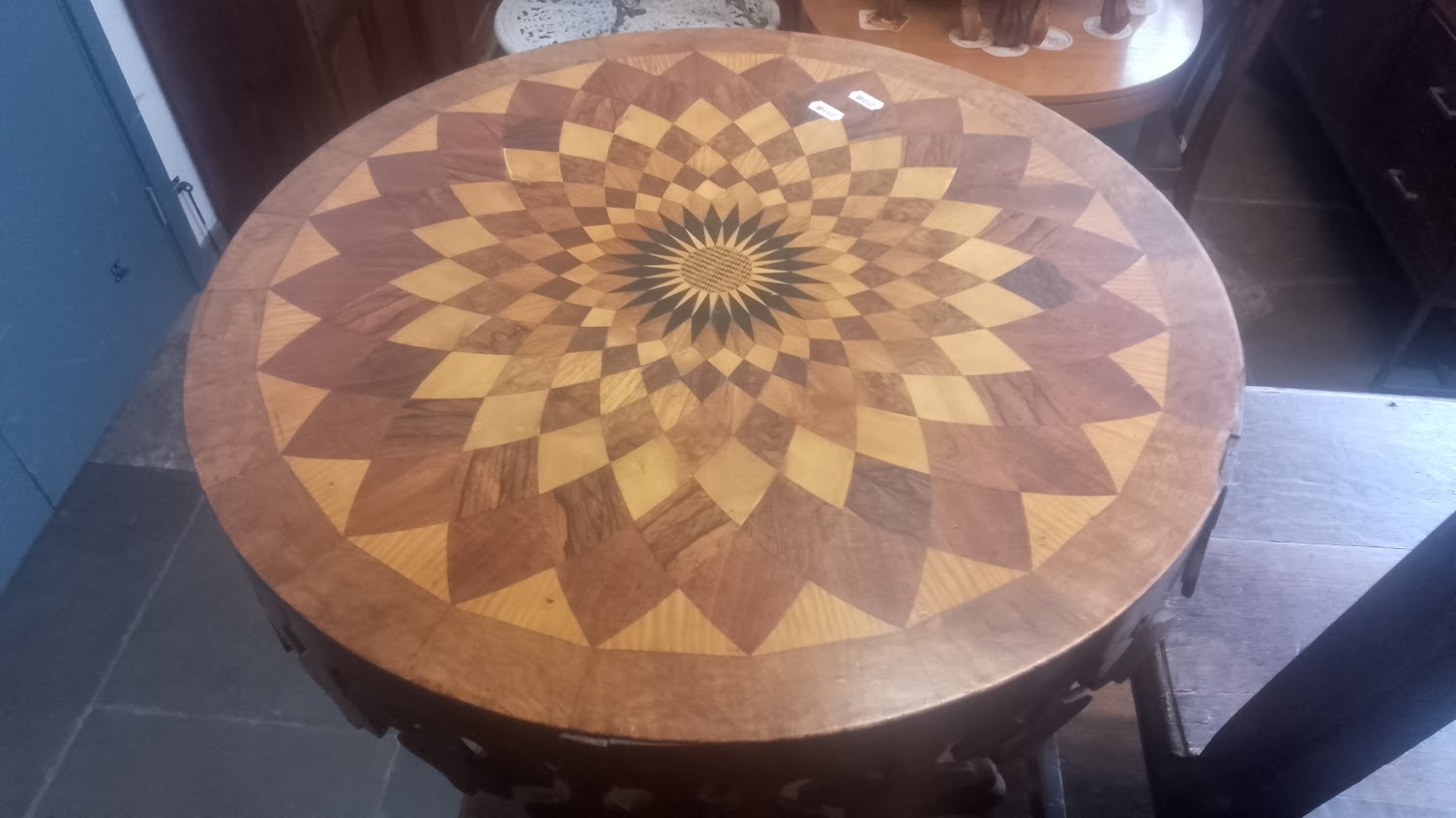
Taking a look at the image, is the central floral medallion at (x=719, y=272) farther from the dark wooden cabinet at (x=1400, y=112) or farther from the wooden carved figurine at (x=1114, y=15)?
the dark wooden cabinet at (x=1400, y=112)

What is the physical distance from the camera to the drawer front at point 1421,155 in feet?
6.66

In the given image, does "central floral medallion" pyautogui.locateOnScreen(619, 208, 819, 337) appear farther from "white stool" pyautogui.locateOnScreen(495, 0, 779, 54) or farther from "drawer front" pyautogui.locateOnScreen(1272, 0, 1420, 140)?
"drawer front" pyautogui.locateOnScreen(1272, 0, 1420, 140)

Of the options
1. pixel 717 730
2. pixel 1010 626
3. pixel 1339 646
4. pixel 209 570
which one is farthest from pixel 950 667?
pixel 209 570

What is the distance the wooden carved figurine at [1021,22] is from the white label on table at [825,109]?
1.76 ft

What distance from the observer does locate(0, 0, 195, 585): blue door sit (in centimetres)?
160

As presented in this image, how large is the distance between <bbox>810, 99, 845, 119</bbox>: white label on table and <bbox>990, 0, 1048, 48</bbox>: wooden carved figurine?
54cm

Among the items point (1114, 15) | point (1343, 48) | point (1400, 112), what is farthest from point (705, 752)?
point (1343, 48)

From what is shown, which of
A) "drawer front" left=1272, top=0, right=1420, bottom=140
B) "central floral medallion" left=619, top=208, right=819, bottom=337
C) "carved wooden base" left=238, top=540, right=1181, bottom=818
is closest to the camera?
"carved wooden base" left=238, top=540, right=1181, bottom=818

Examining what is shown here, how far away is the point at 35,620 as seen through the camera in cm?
158

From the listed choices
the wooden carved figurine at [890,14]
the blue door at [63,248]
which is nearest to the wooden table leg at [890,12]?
the wooden carved figurine at [890,14]

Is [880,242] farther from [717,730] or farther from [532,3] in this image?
[532,3]

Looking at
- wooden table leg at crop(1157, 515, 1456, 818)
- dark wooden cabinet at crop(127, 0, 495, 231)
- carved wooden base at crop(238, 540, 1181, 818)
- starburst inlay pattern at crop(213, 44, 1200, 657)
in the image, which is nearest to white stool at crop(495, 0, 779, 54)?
dark wooden cabinet at crop(127, 0, 495, 231)

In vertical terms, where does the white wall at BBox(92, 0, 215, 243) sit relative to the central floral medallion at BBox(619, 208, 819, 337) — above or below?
below

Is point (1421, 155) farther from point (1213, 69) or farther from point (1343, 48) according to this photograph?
point (1213, 69)
